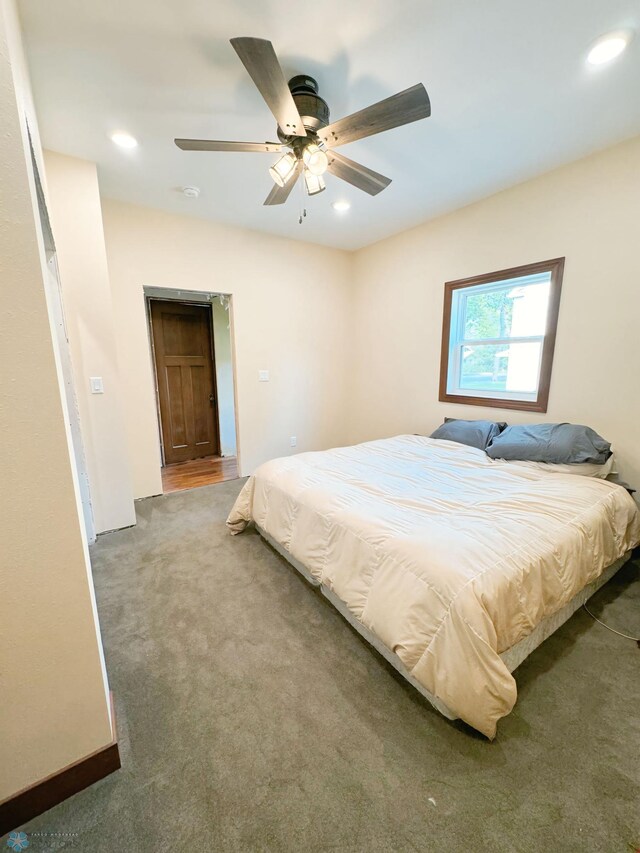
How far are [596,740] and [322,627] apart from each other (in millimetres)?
1141

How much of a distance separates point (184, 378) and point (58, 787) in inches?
163

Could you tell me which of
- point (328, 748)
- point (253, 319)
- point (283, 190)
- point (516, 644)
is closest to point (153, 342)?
→ point (253, 319)

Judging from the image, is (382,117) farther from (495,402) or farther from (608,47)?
(495,402)

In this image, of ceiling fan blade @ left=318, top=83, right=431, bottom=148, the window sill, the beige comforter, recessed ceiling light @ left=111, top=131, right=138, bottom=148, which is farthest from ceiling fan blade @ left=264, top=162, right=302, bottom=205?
the window sill

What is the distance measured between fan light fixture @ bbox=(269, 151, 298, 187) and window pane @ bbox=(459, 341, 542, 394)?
234 centimetres

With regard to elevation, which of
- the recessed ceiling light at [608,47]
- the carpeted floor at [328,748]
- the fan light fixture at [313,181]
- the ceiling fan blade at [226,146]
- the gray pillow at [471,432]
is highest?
the recessed ceiling light at [608,47]

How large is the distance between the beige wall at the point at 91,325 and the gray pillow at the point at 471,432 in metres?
2.85

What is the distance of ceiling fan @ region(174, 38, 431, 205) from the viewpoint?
4.34ft

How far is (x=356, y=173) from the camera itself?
1973 millimetres

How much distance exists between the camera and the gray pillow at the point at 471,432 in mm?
2842

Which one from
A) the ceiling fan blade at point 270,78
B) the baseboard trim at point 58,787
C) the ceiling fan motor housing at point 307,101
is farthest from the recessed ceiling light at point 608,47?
the baseboard trim at point 58,787

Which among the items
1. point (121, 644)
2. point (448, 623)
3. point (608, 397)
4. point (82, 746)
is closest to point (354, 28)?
point (448, 623)

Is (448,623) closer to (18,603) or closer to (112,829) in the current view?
(112,829)

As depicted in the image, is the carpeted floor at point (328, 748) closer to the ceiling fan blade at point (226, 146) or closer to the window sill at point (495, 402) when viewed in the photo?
the window sill at point (495, 402)
